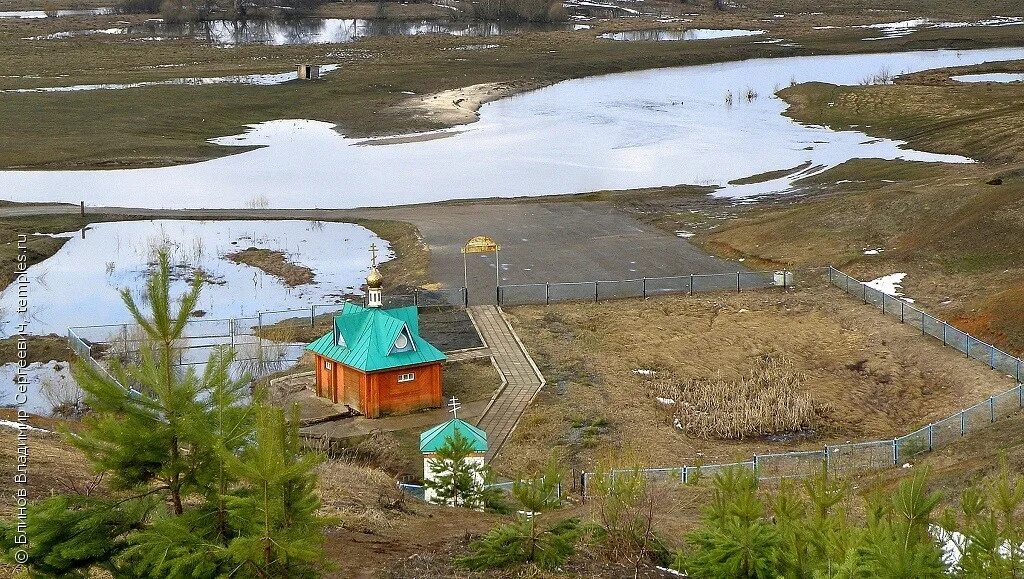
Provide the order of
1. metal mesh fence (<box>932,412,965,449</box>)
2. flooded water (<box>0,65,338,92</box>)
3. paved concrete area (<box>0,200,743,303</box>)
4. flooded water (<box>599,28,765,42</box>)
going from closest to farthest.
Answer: metal mesh fence (<box>932,412,965,449</box>), paved concrete area (<box>0,200,743,303</box>), flooded water (<box>0,65,338,92</box>), flooded water (<box>599,28,765,42</box>)

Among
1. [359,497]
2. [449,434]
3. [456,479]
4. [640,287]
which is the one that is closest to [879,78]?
[640,287]

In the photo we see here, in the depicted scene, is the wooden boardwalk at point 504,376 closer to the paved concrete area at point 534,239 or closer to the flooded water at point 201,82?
the paved concrete area at point 534,239

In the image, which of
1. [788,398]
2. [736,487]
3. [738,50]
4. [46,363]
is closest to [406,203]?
[46,363]

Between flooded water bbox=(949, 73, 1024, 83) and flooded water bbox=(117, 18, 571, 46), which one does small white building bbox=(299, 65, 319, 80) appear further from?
flooded water bbox=(949, 73, 1024, 83)

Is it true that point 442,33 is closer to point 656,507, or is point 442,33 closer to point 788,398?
point 788,398

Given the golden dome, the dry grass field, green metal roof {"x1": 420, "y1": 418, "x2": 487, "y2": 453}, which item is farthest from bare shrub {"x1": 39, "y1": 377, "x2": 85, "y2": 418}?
the dry grass field

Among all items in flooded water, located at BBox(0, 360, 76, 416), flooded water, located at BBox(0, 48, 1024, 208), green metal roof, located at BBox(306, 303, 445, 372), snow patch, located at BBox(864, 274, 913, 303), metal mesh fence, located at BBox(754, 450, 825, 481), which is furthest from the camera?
flooded water, located at BBox(0, 48, 1024, 208)

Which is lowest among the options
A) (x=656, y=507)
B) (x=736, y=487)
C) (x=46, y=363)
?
(x=46, y=363)
